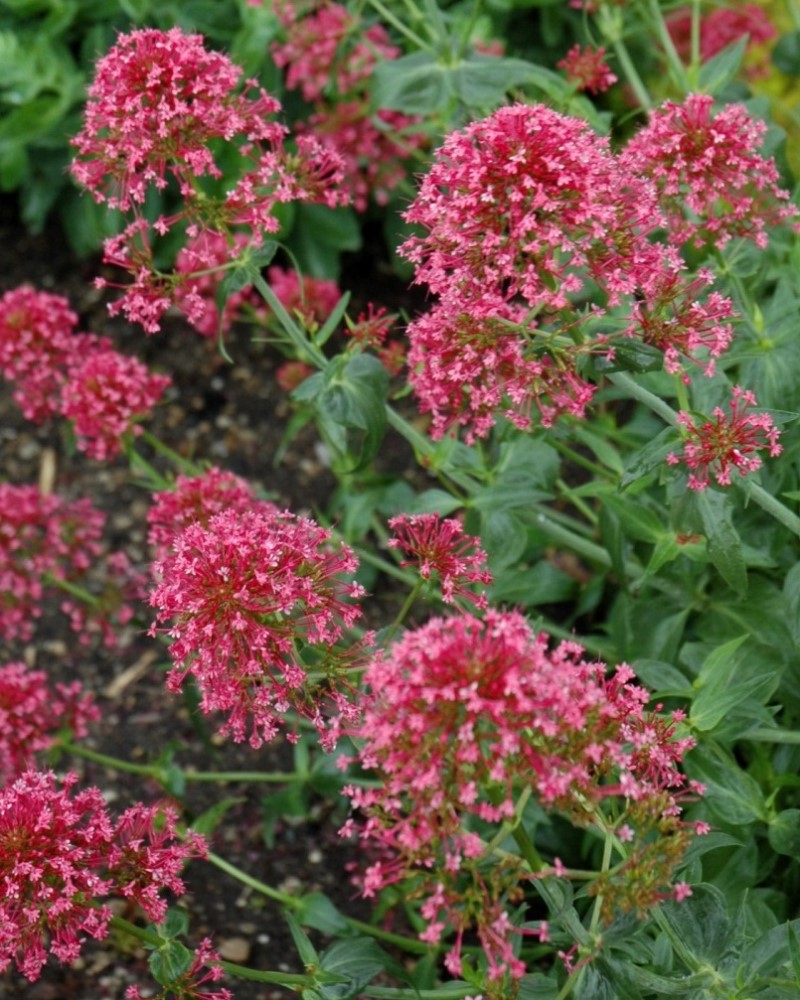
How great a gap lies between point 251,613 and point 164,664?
183cm

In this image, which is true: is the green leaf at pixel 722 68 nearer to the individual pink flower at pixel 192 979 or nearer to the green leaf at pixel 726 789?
the green leaf at pixel 726 789

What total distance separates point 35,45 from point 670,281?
3.47 metres

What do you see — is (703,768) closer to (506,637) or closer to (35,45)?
(506,637)

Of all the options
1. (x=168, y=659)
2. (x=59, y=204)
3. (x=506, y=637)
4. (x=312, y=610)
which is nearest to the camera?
(x=506, y=637)

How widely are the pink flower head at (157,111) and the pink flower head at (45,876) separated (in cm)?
124

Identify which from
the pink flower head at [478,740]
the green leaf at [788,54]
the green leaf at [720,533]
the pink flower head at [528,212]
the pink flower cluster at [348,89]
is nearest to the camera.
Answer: the pink flower head at [478,740]

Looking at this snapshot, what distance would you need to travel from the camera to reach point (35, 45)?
509cm

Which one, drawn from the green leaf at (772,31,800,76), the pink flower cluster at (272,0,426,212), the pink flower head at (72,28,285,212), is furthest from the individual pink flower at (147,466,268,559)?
the green leaf at (772,31,800,76)

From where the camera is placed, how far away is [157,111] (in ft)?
9.09

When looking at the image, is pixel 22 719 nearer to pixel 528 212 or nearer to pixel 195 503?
pixel 195 503

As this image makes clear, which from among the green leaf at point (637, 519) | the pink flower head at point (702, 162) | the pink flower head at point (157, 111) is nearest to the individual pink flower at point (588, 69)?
the pink flower head at point (702, 162)

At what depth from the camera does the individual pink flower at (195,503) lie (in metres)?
3.22

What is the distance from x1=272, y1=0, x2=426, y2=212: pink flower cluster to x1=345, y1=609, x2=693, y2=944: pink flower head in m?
2.68

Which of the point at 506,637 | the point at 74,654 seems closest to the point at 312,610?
the point at 506,637
